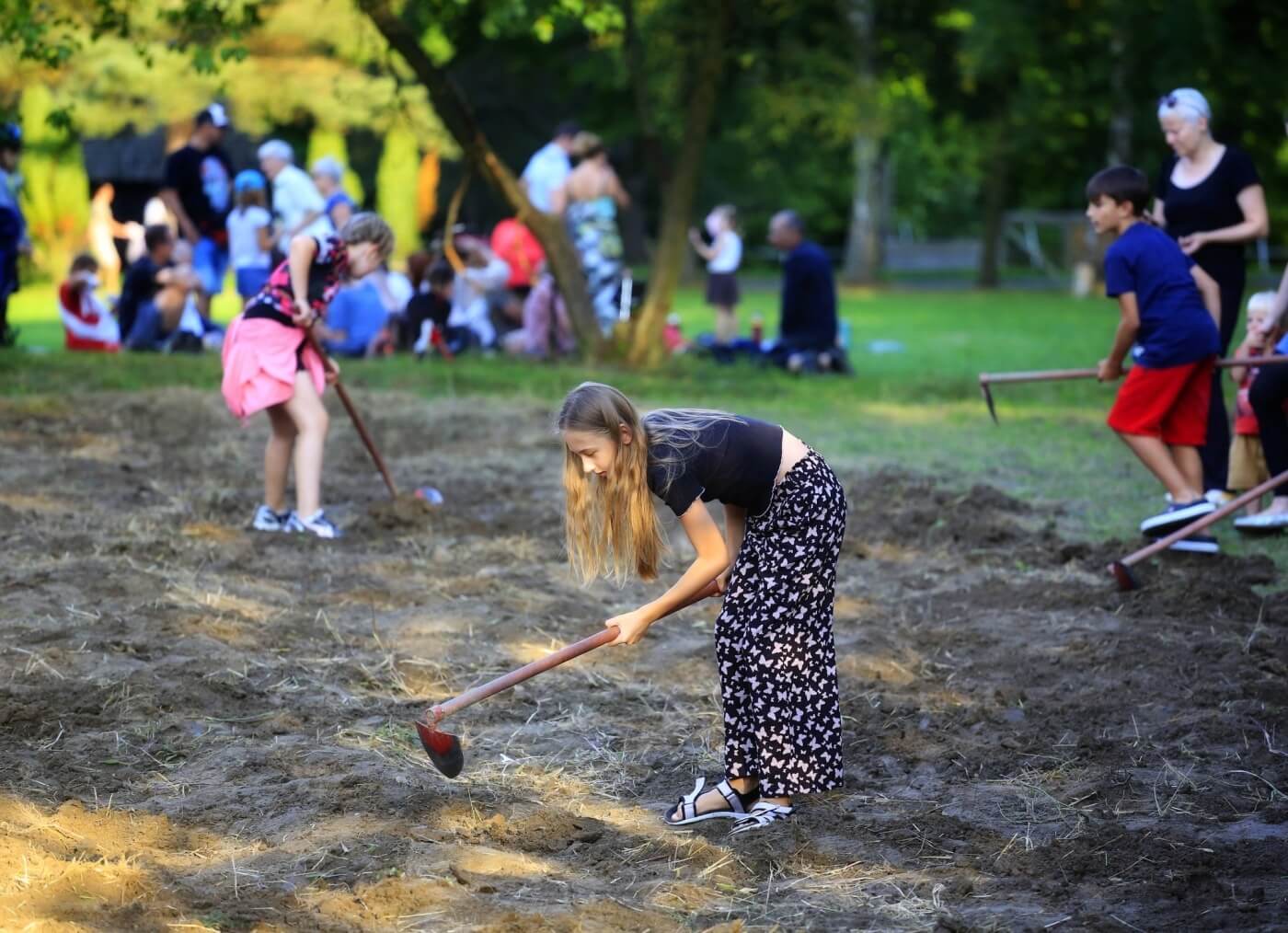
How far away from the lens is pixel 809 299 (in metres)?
15.2

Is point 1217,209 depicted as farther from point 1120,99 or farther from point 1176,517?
point 1120,99

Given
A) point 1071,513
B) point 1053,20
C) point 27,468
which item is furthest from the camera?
point 1053,20

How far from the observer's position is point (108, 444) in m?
10.4

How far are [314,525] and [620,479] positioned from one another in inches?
163

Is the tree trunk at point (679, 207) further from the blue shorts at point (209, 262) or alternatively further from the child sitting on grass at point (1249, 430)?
the child sitting on grass at point (1249, 430)

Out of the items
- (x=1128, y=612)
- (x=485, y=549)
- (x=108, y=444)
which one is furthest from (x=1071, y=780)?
(x=108, y=444)

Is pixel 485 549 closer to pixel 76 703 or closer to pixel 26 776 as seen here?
pixel 76 703

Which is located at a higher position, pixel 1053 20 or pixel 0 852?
pixel 1053 20

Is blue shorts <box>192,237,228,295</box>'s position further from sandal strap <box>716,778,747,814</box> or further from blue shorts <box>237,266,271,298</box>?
sandal strap <box>716,778,747,814</box>

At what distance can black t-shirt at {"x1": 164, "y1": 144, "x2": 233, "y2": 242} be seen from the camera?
1534 centimetres

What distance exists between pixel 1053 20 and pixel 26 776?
99.3 feet

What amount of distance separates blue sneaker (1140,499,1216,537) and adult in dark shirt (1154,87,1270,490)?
2.78ft

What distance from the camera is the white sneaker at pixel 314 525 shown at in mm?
8070

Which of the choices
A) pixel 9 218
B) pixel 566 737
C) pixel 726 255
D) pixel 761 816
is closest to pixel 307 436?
pixel 566 737
